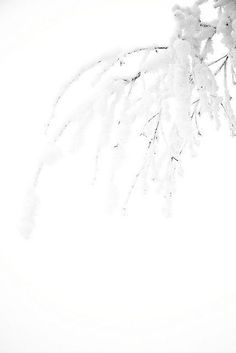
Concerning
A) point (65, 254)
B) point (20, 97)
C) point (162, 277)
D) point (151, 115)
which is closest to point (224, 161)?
point (162, 277)

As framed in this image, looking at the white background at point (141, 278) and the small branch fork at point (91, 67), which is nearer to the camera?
the small branch fork at point (91, 67)

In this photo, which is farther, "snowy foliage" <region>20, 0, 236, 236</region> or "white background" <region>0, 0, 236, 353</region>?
"white background" <region>0, 0, 236, 353</region>

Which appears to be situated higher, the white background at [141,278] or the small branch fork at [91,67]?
the white background at [141,278]

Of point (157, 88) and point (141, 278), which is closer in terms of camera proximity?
point (157, 88)

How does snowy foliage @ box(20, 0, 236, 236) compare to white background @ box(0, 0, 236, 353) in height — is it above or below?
below

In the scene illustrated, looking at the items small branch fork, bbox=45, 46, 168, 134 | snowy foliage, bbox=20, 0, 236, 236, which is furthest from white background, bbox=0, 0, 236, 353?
small branch fork, bbox=45, 46, 168, 134

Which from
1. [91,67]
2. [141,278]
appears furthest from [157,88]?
[141,278]

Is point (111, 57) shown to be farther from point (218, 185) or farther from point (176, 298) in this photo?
point (176, 298)

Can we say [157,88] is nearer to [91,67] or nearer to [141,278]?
[91,67]

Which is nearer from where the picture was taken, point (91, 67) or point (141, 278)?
point (91, 67)

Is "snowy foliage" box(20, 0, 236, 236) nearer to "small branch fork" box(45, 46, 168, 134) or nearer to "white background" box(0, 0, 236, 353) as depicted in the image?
"small branch fork" box(45, 46, 168, 134)

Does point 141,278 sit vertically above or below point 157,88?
above

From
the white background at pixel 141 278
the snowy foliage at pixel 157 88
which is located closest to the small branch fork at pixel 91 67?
→ the snowy foliage at pixel 157 88

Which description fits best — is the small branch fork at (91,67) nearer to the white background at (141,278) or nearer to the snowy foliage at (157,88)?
the snowy foliage at (157,88)
